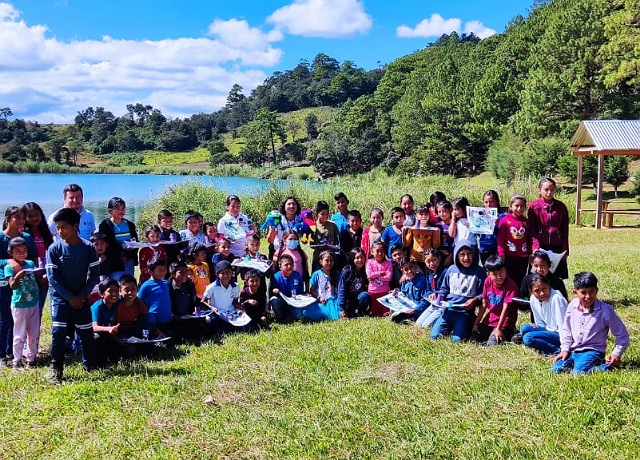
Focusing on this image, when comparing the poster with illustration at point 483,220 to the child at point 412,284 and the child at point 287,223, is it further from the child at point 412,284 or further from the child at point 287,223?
the child at point 287,223

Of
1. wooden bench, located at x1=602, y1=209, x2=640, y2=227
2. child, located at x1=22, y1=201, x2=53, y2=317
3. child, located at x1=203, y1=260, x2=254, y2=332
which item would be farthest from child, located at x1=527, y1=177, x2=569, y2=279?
wooden bench, located at x1=602, y1=209, x2=640, y2=227

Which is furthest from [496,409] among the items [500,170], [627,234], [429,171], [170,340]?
[429,171]

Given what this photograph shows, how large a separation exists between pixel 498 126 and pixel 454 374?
36.3m

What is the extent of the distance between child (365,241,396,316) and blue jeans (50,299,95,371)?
3547 millimetres

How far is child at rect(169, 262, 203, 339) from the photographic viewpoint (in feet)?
20.6

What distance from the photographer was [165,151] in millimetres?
96250

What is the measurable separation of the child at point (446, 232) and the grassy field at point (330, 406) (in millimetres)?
1606

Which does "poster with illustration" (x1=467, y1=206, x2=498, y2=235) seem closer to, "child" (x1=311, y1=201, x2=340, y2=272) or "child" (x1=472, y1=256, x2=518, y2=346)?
"child" (x1=472, y1=256, x2=518, y2=346)

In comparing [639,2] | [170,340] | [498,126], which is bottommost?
[170,340]

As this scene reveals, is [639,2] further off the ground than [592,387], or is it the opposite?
[639,2]

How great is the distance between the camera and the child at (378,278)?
23.5ft

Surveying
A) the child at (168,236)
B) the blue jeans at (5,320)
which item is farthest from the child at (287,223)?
the blue jeans at (5,320)

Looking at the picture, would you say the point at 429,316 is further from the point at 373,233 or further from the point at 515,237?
the point at 373,233

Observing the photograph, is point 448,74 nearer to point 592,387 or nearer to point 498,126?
point 498,126
